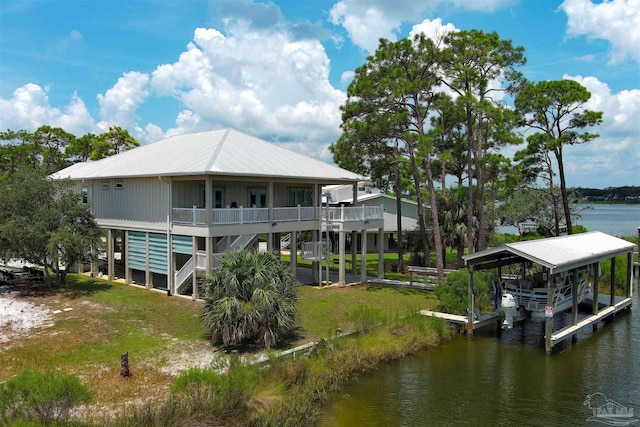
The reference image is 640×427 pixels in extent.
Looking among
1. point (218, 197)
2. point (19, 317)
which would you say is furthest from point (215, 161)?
point (19, 317)

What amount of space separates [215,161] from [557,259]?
1342 cm

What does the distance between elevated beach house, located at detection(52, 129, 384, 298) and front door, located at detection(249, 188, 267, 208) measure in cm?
5

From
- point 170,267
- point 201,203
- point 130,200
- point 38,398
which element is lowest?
point 38,398

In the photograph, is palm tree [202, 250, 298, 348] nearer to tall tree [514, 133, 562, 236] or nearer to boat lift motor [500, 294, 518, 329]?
boat lift motor [500, 294, 518, 329]

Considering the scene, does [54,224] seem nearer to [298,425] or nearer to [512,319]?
[298,425]

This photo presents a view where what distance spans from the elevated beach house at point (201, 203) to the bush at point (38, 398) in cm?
1103

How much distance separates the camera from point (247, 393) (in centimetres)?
1038

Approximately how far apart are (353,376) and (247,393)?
3894 millimetres

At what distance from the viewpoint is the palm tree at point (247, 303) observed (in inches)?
558

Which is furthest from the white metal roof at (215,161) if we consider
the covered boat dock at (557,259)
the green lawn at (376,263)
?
the covered boat dock at (557,259)

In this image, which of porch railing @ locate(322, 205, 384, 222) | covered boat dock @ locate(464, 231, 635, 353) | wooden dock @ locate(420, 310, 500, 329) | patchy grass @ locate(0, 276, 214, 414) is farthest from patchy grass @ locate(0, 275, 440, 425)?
porch railing @ locate(322, 205, 384, 222)

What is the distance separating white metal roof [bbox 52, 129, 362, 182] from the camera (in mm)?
20422

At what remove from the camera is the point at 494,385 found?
1304 cm

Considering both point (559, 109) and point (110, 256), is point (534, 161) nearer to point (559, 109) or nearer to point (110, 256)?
point (559, 109)
